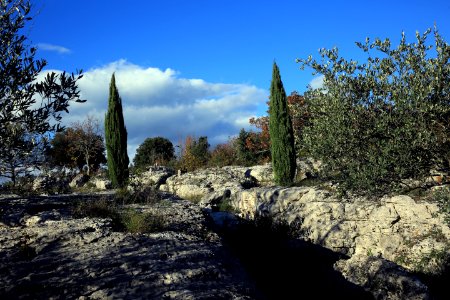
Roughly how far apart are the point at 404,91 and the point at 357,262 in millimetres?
4464

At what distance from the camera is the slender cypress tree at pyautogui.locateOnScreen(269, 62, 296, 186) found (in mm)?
24328

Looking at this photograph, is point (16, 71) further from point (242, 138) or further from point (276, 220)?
point (242, 138)

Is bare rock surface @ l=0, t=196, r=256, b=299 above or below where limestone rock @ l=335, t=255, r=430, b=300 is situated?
above

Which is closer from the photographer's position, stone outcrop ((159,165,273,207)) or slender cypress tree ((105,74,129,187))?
stone outcrop ((159,165,273,207))

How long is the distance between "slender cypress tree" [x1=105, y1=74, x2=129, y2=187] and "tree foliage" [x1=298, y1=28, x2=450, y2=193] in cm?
2115

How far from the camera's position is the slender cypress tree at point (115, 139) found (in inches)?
1110

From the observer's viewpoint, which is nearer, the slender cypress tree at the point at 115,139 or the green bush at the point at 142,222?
the green bush at the point at 142,222

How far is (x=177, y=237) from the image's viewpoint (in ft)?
27.9

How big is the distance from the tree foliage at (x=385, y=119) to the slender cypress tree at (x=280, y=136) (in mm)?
15131

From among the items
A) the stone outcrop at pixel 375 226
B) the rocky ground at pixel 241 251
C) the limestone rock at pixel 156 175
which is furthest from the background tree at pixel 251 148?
the stone outcrop at pixel 375 226

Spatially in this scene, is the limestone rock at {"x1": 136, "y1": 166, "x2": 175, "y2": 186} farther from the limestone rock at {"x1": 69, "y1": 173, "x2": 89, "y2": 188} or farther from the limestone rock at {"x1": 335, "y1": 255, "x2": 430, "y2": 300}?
the limestone rock at {"x1": 335, "y1": 255, "x2": 430, "y2": 300}

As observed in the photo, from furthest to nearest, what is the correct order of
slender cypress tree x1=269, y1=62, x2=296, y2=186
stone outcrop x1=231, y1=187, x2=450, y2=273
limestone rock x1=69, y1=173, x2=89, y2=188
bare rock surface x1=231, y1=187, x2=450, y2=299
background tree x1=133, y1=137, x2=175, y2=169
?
background tree x1=133, y1=137, x2=175, y2=169 < limestone rock x1=69, y1=173, x2=89, y2=188 < slender cypress tree x1=269, y1=62, x2=296, y2=186 < stone outcrop x1=231, y1=187, x2=450, y2=273 < bare rock surface x1=231, y1=187, x2=450, y2=299

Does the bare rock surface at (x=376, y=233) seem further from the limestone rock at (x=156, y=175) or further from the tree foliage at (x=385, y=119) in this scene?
the limestone rock at (x=156, y=175)

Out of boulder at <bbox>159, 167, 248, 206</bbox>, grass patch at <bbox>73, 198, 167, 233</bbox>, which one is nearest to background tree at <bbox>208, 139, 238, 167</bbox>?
boulder at <bbox>159, 167, 248, 206</bbox>
